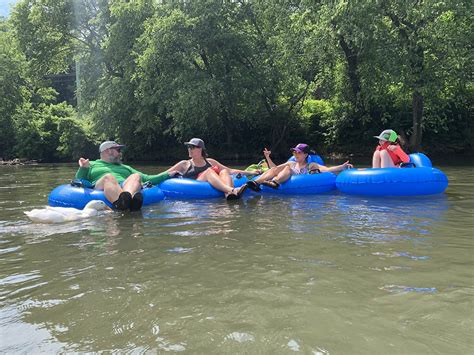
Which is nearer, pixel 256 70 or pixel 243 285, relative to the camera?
pixel 243 285

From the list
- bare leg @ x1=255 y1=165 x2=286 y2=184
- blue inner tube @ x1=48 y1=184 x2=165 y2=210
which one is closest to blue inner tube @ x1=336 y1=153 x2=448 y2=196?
bare leg @ x1=255 y1=165 x2=286 y2=184

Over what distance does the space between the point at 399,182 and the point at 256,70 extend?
13.0m

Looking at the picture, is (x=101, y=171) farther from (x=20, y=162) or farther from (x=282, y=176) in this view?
(x=20, y=162)

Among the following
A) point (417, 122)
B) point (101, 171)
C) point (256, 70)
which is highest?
point (256, 70)

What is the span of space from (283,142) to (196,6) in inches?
288

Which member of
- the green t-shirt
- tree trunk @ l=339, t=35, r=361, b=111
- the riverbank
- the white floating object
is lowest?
the white floating object

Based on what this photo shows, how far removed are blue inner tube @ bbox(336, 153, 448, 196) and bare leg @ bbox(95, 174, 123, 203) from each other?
382 centimetres

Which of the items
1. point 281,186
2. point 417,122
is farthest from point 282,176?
point 417,122

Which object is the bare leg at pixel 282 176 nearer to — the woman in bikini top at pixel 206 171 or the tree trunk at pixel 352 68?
the woman in bikini top at pixel 206 171

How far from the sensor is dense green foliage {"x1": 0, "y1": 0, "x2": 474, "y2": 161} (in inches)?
595

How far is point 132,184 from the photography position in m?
6.69

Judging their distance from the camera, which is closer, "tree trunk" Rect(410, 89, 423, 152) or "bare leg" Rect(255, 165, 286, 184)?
"bare leg" Rect(255, 165, 286, 184)

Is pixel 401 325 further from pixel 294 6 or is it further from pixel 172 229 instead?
pixel 294 6

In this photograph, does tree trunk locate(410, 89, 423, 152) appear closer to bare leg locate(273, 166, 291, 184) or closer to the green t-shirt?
bare leg locate(273, 166, 291, 184)
